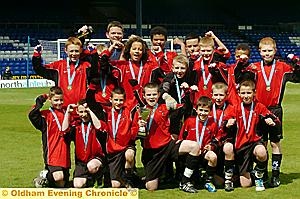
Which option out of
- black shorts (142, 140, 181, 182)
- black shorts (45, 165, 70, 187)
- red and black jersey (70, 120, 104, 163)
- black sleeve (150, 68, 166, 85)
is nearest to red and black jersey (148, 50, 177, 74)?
black sleeve (150, 68, 166, 85)

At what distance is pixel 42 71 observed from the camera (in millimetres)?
6570

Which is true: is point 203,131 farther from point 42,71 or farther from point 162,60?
point 42,71

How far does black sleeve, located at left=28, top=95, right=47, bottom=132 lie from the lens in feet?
20.4

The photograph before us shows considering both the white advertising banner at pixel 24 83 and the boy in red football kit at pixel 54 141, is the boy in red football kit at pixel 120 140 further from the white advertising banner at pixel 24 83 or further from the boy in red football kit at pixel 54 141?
the white advertising banner at pixel 24 83

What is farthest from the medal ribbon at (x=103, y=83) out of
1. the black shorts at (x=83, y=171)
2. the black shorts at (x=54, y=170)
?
the black shorts at (x=54, y=170)

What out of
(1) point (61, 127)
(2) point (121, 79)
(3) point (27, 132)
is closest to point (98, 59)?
(2) point (121, 79)

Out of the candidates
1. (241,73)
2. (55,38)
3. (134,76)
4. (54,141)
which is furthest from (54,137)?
(55,38)

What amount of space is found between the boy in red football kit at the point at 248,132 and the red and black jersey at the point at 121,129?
0.98 metres

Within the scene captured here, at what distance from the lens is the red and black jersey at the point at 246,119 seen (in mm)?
6375

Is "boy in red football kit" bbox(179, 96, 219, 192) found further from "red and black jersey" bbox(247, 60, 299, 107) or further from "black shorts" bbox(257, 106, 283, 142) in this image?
"red and black jersey" bbox(247, 60, 299, 107)

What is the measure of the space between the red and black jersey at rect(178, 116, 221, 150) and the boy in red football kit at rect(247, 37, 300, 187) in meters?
0.56

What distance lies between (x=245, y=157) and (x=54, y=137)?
2.03 metres

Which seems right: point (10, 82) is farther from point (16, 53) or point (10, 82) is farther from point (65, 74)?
point (65, 74)

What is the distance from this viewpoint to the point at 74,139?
6.36 metres
